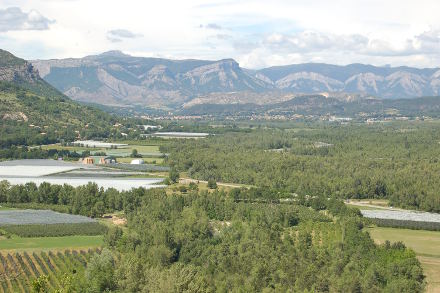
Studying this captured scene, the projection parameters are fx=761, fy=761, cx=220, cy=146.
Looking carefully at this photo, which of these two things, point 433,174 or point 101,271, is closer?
point 101,271

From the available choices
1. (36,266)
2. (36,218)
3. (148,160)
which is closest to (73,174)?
(148,160)

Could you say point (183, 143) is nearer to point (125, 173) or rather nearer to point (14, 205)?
point (125, 173)

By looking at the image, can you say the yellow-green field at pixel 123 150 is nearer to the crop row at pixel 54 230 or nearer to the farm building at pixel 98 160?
the farm building at pixel 98 160

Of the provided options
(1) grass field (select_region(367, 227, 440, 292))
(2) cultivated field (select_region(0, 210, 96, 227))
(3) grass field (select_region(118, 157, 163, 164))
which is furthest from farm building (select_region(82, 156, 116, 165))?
(1) grass field (select_region(367, 227, 440, 292))

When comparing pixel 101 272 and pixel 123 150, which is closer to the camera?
pixel 101 272

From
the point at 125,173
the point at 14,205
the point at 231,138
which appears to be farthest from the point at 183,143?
the point at 14,205

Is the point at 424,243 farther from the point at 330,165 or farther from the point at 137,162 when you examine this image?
the point at 137,162

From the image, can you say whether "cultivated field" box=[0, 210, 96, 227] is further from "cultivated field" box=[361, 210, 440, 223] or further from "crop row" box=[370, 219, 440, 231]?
"cultivated field" box=[361, 210, 440, 223]
